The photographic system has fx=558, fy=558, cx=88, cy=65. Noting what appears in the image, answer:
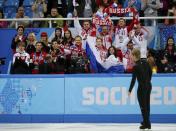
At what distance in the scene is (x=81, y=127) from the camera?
13.7m

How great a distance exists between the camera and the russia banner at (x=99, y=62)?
16.1 metres

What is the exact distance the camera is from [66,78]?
1528 centimetres

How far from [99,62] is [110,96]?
1.51 meters

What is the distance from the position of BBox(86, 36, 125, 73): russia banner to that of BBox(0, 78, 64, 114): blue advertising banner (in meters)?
1.53

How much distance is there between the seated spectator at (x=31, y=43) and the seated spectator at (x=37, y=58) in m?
0.21

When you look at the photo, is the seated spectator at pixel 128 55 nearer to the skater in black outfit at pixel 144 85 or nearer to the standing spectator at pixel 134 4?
the standing spectator at pixel 134 4

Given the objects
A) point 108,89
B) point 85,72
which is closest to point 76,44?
point 85,72

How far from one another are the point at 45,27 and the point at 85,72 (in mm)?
3367

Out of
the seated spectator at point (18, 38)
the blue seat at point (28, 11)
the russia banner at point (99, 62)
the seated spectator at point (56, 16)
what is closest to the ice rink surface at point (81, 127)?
the russia banner at point (99, 62)

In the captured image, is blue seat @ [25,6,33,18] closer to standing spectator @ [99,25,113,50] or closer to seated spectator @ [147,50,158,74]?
standing spectator @ [99,25,113,50]

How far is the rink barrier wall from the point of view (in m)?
15.2

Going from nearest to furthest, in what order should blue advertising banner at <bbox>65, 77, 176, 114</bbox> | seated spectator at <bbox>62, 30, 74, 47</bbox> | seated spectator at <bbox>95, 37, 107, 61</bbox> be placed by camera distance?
blue advertising banner at <bbox>65, 77, 176, 114</bbox> → seated spectator at <bbox>95, 37, 107, 61</bbox> → seated spectator at <bbox>62, 30, 74, 47</bbox>

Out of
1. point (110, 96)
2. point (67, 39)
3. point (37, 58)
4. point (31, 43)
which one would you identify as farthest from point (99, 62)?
point (31, 43)

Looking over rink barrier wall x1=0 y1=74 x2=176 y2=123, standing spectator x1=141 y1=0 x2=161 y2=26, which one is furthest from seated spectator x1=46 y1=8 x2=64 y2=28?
rink barrier wall x1=0 y1=74 x2=176 y2=123
